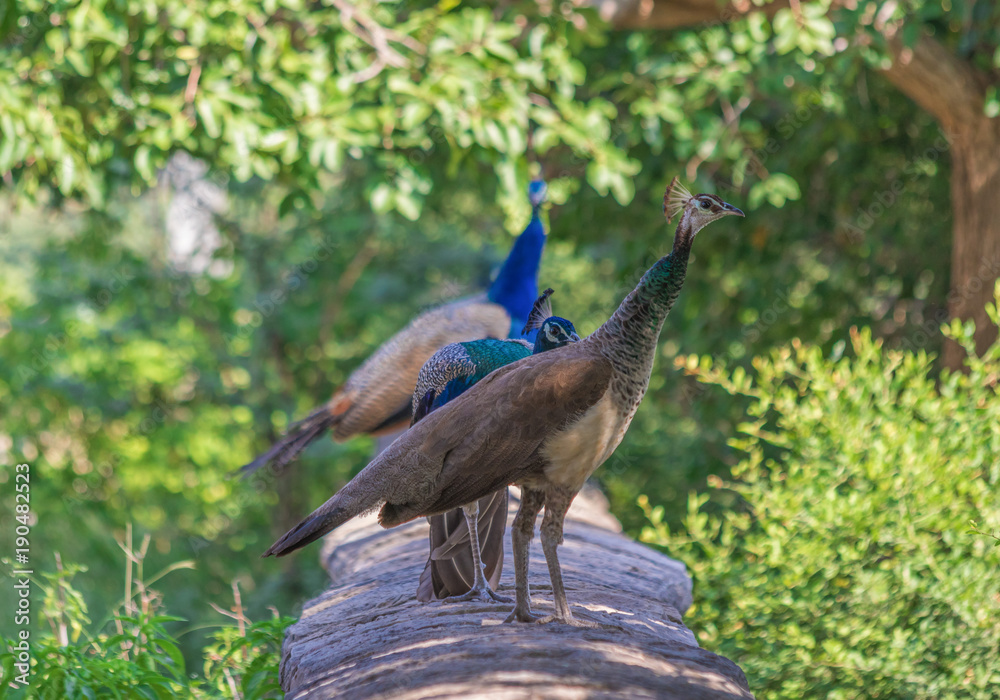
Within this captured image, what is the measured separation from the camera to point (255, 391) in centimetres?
1043

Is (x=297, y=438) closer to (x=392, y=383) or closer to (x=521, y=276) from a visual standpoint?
(x=392, y=383)

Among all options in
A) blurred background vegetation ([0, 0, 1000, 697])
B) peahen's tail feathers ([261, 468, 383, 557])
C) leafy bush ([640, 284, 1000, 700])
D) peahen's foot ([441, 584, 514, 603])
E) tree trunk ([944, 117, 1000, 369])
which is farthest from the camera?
tree trunk ([944, 117, 1000, 369])

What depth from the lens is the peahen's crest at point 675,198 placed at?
2654 millimetres

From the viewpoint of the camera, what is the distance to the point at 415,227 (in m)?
10.5

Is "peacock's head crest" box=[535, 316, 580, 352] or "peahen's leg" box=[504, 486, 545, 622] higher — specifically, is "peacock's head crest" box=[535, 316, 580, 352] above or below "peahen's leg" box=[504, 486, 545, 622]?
above

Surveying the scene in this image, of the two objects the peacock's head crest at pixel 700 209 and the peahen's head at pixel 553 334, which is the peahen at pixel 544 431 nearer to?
the peacock's head crest at pixel 700 209

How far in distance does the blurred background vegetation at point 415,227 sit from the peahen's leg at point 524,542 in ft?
3.14

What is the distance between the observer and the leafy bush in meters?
3.32

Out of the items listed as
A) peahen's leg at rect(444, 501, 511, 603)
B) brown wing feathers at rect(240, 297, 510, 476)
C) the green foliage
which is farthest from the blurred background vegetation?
peahen's leg at rect(444, 501, 511, 603)

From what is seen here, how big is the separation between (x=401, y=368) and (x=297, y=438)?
62 centimetres

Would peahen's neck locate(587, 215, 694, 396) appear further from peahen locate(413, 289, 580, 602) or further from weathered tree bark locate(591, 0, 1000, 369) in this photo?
weathered tree bark locate(591, 0, 1000, 369)

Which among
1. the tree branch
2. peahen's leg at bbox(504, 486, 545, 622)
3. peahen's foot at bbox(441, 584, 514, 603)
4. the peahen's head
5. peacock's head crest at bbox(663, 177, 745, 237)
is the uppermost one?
the tree branch

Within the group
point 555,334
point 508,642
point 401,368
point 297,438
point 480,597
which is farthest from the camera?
point 297,438

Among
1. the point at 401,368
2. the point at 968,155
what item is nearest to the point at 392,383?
the point at 401,368
